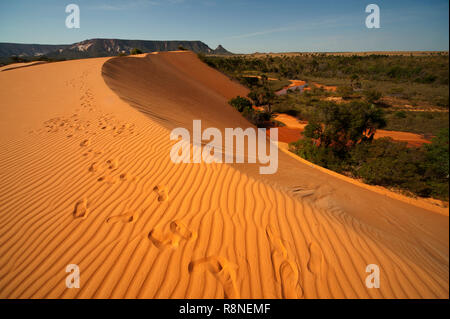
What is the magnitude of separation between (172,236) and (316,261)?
5.35ft

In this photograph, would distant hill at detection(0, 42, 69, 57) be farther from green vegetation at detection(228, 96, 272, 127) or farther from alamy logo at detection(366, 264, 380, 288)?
alamy logo at detection(366, 264, 380, 288)

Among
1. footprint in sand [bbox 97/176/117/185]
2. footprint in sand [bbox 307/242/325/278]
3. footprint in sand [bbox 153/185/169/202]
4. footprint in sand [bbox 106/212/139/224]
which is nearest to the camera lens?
footprint in sand [bbox 307/242/325/278]

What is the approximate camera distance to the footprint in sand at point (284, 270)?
6.11 feet

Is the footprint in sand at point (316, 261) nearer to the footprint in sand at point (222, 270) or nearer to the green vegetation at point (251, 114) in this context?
the footprint in sand at point (222, 270)

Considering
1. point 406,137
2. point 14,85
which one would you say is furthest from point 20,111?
point 406,137

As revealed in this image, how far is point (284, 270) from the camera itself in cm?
204

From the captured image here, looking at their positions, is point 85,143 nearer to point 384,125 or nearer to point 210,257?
point 210,257

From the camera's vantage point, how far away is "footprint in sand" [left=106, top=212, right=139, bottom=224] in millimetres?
2570

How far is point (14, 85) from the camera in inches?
441

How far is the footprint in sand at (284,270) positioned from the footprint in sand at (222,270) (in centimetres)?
43

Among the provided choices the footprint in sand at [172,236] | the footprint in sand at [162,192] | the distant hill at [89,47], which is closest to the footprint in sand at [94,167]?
the footprint in sand at [162,192]

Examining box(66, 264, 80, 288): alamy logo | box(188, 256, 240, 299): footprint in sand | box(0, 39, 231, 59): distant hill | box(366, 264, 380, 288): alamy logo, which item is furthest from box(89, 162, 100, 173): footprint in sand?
box(0, 39, 231, 59): distant hill

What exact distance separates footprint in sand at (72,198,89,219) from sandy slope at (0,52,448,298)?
2 cm

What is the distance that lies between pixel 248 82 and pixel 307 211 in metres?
27.9
